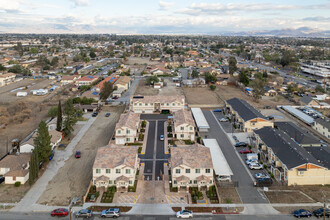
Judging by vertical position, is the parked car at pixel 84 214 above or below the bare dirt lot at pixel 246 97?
below

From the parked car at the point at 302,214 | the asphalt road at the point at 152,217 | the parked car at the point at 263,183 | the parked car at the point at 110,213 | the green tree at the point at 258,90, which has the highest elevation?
the green tree at the point at 258,90

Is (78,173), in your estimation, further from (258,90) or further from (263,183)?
(258,90)

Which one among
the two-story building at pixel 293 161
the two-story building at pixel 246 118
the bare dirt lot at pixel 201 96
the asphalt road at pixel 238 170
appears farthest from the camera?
the bare dirt lot at pixel 201 96

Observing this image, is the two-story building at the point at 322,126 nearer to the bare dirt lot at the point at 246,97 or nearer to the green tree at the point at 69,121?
the bare dirt lot at the point at 246,97

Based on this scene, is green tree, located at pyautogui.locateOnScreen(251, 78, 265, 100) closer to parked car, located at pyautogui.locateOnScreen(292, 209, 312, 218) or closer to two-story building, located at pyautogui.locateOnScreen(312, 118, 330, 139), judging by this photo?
→ two-story building, located at pyautogui.locateOnScreen(312, 118, 330, 139)

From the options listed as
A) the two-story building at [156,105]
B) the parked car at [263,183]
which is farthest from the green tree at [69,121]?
the parked car at [263,183]

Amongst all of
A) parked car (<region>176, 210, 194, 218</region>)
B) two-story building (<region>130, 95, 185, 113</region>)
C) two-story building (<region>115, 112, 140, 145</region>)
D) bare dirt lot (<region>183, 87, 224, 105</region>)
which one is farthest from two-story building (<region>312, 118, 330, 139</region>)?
two-story building (<region>115, 112, 140, 145</region>)

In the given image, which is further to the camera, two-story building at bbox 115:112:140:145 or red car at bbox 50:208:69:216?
two-story building at bbox 115:112:140:145
